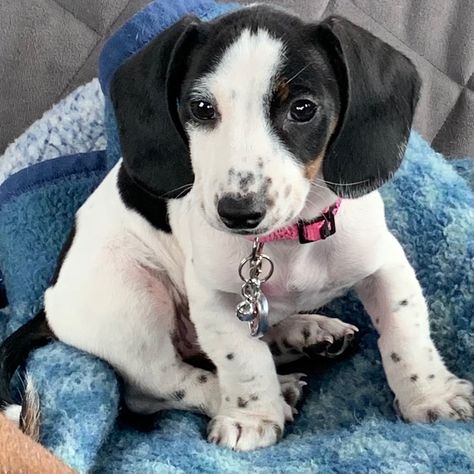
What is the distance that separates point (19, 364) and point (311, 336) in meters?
0.65

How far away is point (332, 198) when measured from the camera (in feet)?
6.26

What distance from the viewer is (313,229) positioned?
193 centimetres

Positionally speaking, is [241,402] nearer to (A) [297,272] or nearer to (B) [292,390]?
(B) [292,390]

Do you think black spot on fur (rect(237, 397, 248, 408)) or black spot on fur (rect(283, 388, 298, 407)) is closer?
black spot on fur (rect(237, 397, 248, 408))

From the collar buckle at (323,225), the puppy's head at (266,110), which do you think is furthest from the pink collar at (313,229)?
the puppy's head at (266,110)

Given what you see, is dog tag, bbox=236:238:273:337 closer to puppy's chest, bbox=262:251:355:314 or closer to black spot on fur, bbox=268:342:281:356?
puppy's chest, bbox=262:251:355:314

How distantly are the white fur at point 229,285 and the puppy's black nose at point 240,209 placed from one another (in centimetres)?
2

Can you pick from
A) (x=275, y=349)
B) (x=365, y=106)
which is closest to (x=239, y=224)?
(x=365, y=106)

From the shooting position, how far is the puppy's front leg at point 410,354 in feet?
6.43

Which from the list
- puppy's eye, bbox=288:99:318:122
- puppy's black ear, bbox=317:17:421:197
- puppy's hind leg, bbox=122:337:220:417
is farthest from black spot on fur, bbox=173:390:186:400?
puppy's eye, bbox=288:99:318:122

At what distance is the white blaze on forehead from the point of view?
1.65m

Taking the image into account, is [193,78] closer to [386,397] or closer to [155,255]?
[155,255]

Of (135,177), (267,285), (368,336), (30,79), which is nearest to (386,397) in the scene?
(368,336)

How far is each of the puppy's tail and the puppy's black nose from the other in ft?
1.96
